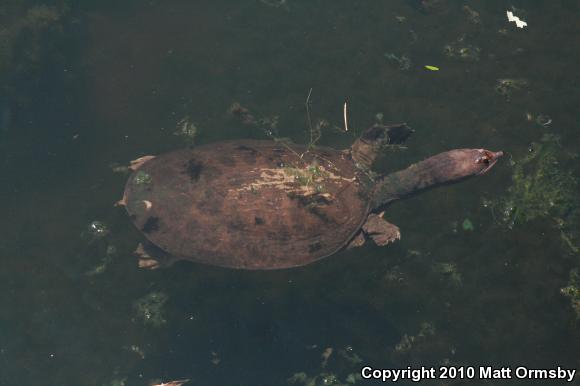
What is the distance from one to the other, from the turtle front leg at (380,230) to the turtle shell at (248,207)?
0.17 m

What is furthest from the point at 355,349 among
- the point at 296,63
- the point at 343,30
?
the point at 343,30

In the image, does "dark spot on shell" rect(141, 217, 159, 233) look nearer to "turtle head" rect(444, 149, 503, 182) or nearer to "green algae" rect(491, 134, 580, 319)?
"turtle head" rect(444, 149, 503, 182)

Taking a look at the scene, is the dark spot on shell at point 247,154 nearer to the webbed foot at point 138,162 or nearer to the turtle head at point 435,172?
the webbed foot at point 138,162

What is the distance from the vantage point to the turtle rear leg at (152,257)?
5141mm

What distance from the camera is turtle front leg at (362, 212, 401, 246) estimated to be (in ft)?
15.4

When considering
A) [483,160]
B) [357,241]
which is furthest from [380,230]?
[483,160]

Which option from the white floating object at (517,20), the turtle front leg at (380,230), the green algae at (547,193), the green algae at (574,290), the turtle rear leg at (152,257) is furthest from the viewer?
the white floating object at (517,20)

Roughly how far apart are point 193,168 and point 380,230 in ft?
7.60

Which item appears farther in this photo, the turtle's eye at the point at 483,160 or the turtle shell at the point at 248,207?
the turtle's eye at the point at 483,160

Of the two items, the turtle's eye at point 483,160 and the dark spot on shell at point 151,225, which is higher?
the turtle's eye at point 483,160

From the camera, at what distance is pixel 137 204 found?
4.61 metres

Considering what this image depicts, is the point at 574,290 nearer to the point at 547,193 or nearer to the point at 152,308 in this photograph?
the point at 547,193

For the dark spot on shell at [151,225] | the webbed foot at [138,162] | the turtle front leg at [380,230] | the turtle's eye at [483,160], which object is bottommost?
the turtle front leg at [380,230]

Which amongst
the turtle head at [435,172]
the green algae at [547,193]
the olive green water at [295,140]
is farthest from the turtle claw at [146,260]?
the green algae at [547,193]
